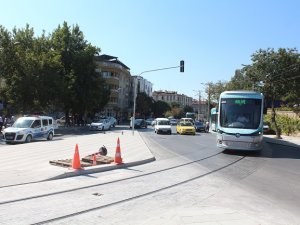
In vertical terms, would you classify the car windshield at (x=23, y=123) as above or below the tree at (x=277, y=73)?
below

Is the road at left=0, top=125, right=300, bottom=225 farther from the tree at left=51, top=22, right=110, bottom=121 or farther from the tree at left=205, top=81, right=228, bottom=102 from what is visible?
the tree at left=205, top=81, right=228, bottom=102

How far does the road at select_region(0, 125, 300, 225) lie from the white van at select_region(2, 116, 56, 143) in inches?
598

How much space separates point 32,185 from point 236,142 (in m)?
12.6

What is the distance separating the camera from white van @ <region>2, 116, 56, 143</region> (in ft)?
88.9

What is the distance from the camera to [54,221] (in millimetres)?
7363

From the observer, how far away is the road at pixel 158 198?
7.79m

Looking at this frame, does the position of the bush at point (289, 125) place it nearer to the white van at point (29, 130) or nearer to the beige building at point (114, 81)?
the white van at point (29, 130)

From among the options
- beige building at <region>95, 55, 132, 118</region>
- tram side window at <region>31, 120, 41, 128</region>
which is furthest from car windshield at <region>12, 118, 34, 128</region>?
beige building at <region>95, 55, 132, 118</region>

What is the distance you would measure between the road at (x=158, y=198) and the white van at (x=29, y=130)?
15.2 meters

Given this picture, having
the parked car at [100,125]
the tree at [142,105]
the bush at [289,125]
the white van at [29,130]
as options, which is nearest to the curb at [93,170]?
the white van at [29,130]

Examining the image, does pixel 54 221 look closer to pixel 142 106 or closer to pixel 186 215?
pixel 186 215

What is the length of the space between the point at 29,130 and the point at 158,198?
20326 mm

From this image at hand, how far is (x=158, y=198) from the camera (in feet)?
31.9

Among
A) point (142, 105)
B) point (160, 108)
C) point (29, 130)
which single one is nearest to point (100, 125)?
point (29, 130)
